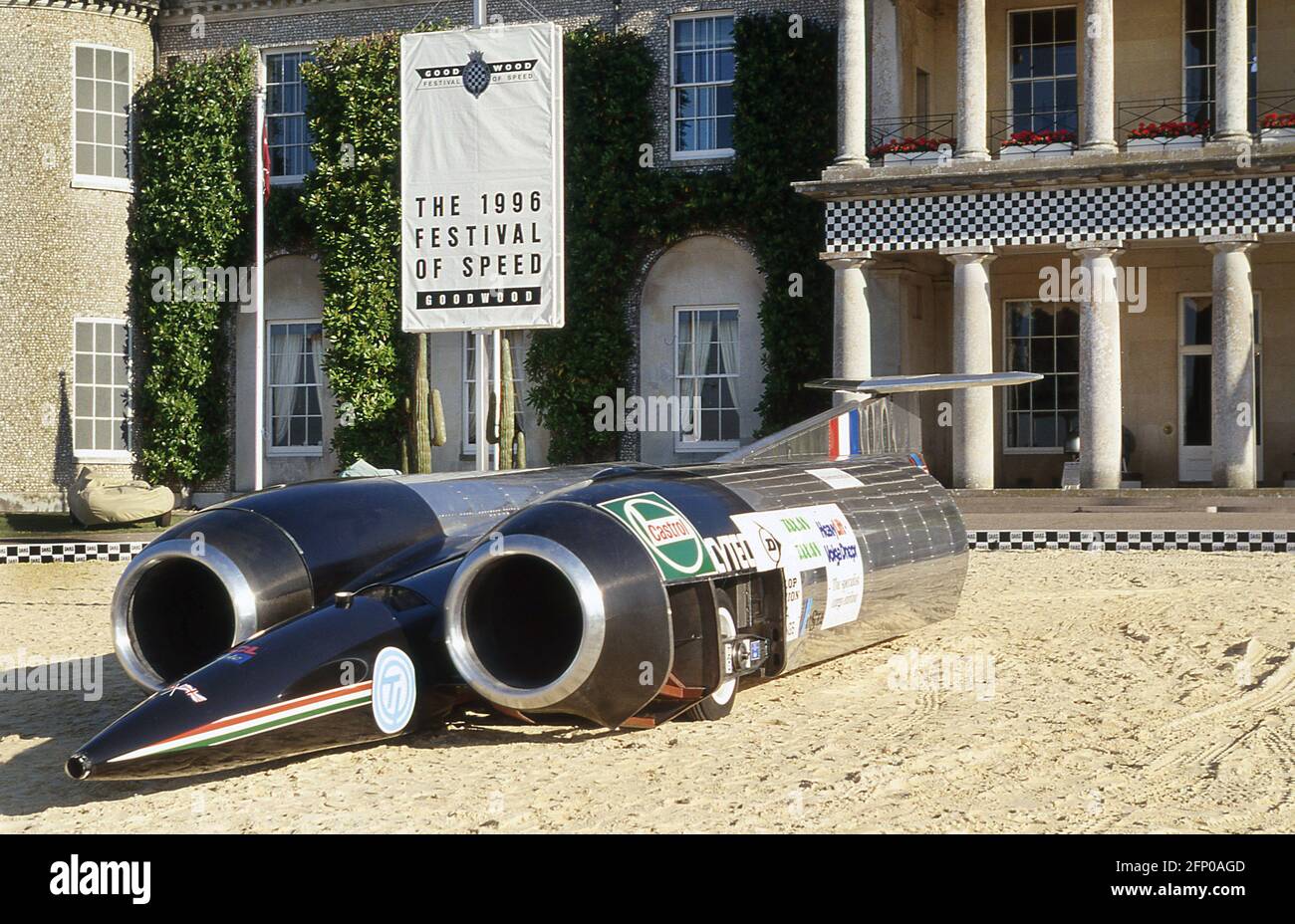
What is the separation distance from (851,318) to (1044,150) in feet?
12.2

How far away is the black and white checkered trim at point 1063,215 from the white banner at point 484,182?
11.6m

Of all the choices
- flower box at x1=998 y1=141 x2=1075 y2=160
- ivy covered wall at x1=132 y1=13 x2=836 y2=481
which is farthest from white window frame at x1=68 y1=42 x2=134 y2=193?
flower box at x1=998 y1=141 x2=1075 y2=160

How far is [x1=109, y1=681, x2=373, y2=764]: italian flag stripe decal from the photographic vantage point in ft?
23.6

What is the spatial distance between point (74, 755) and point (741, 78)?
68.7 feet

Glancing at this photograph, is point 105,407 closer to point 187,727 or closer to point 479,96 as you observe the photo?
point 479,96

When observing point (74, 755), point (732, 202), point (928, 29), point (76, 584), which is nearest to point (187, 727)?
point (74, 755)

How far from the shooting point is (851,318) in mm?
24422

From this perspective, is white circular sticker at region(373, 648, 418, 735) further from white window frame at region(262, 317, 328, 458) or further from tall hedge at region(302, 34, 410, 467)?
white window frame at region(262, 317, 328, 458)

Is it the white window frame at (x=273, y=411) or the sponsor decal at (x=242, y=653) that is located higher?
the white window frame at (x=273, y=411)

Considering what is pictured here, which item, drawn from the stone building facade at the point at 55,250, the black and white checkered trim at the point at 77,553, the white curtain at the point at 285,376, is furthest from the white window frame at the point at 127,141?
the black and white checkered trim at the point at 77,553

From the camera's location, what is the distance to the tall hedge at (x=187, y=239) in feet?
95.2

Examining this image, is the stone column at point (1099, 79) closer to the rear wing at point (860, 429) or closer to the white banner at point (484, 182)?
the rear wing at point (860, 429)

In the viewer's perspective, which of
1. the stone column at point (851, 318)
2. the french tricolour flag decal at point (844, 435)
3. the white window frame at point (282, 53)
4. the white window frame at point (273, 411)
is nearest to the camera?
the french tricolour flag decal at point (844, 435)
